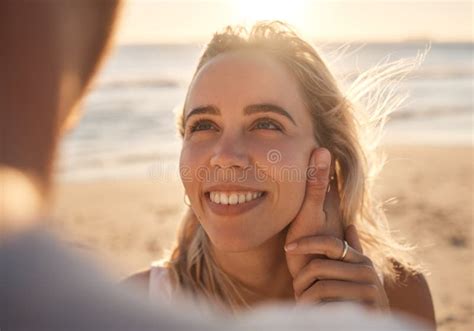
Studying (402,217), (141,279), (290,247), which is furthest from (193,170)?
(402,217)

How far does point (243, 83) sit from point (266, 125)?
267mm

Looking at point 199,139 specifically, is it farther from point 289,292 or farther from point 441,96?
point 441,96

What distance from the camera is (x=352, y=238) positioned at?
3.73 metres

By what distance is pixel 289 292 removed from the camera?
3914mm

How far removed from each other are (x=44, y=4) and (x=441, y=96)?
25.5m

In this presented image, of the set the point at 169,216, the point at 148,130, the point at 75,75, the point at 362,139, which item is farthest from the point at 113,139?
the point at 75,75

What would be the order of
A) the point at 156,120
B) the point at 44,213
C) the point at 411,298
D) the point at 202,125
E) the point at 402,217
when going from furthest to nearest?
1. the point at 156,120
2. the point at 402,217
3. the point at 411,298
4. the point at 202,125
5. the point at 44,213

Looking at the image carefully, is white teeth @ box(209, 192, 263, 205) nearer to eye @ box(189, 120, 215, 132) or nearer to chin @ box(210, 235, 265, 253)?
chin @ box(210, 235, 265, 253)

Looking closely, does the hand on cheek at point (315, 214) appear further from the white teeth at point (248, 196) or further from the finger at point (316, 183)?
the white teeth at point (248, 196)

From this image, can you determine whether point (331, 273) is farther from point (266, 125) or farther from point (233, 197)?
point (266, 125)

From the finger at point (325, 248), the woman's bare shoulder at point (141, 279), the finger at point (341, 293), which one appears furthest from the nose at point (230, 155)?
the woman's bare shoulder at point (141, 279)

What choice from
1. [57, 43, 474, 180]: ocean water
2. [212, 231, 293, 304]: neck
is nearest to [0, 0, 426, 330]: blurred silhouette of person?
[212, 231, 293, 304]: neck

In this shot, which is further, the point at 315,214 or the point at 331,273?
the point at 315,214

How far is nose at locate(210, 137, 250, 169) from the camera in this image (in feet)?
11.6
